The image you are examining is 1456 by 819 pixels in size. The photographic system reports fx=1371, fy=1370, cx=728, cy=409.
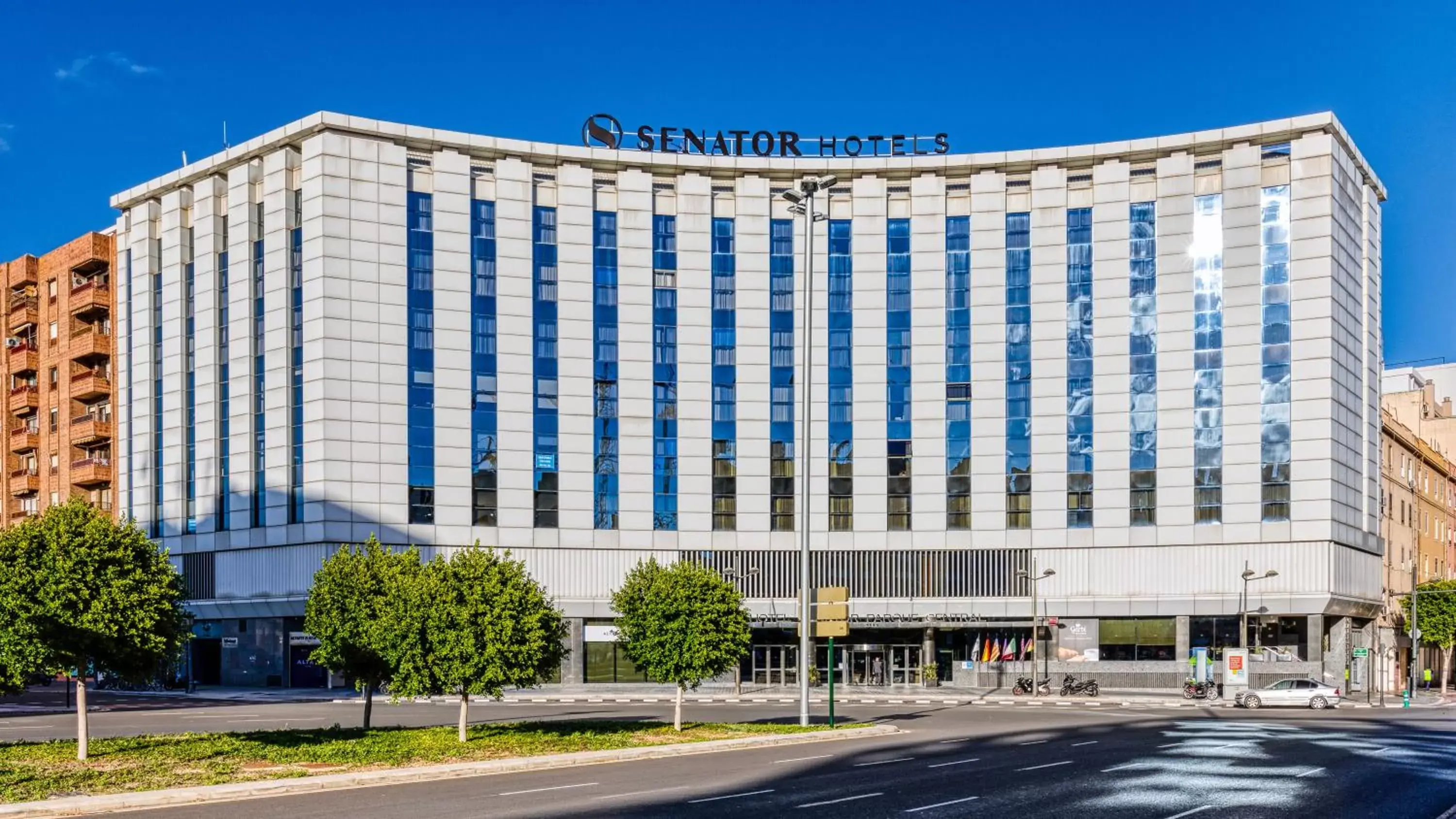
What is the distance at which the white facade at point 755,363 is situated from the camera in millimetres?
78000

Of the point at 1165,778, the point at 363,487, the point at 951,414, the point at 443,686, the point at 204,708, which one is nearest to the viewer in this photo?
the point at 1165,778

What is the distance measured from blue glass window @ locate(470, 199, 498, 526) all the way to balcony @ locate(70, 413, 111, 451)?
29371 mm

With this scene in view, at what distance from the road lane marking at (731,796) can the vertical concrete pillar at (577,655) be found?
55.8 meters

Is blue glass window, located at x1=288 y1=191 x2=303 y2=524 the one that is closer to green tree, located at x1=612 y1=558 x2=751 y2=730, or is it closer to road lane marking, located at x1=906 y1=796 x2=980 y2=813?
green tree, located at x1=612 y1=558 x2=751 y2=730

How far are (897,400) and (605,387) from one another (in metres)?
17.7

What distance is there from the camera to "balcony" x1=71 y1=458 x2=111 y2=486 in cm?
9206

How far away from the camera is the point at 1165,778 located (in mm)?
28000

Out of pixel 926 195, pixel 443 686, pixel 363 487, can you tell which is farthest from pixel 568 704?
pixel 926 195

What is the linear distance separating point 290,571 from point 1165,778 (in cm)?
6026

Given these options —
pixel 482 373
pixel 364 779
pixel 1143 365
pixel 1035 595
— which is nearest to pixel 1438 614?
pixel 1143 365

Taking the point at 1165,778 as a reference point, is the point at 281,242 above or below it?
above

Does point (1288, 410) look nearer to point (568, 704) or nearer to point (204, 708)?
point (568, 704)

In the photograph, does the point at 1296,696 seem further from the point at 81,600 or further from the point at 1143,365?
the point at 81,600

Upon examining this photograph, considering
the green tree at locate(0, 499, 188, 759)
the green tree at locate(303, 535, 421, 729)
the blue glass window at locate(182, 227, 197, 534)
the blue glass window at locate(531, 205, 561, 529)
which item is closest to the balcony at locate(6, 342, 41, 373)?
the blue glass window at locate(182, 227, 197, 534)
